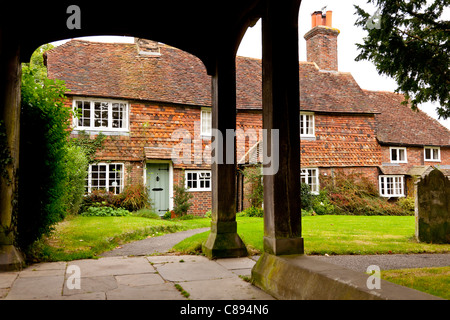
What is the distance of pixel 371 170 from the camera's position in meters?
20.1

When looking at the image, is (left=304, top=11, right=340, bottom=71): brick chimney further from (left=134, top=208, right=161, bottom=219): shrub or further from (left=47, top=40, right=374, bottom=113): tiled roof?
(left=134, top=208, right=161, bottom=219): shrub

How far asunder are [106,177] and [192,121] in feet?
15.6

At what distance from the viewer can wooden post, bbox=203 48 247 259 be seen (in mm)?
5480

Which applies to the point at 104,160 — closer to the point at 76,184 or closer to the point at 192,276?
the point at 76,184

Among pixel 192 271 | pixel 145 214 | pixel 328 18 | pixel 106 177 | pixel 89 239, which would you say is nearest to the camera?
pixel 192 271

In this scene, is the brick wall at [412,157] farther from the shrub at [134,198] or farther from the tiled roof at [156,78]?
the shrub at [134,198]

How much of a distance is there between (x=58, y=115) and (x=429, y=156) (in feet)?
78.6

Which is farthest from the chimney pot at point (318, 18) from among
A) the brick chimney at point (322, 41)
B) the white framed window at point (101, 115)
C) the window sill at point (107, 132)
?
the window sill at point (107, 132)

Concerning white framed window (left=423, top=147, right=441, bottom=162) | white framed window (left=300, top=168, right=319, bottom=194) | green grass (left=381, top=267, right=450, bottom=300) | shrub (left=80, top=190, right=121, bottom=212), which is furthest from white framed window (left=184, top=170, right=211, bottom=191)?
white framed window (left=423, top=147, right=441, bottom=162)

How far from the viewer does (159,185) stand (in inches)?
624

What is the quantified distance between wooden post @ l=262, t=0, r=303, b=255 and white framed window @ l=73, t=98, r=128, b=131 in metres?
12.6

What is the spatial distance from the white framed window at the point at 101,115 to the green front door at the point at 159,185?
225cm

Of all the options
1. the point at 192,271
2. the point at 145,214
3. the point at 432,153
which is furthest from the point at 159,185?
the point at 432,153

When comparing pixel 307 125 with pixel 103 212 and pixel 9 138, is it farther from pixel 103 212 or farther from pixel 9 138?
pixel 9 138
